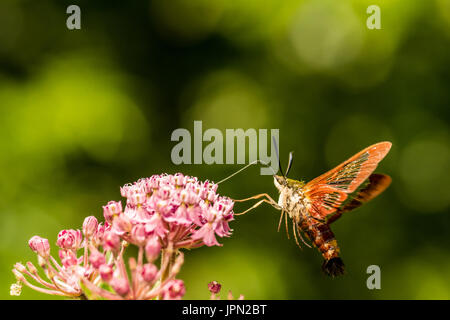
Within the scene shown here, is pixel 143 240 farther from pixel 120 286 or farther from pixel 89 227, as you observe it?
pixel 89 227

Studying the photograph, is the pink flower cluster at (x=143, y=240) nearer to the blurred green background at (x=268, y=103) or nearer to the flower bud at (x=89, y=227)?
the flower bud at (x=89, y=227)

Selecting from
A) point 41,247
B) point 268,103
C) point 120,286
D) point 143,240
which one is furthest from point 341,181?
point 268,103

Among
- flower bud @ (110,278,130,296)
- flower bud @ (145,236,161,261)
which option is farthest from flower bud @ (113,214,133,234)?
flower bud @ (110,278,130,296)

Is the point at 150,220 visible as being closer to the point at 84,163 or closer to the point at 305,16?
the point at 84,163

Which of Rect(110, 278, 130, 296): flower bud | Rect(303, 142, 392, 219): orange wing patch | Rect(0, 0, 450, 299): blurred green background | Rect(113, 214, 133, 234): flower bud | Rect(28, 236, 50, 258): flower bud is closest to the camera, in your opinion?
Rect(110, 278, 130, 296): flower bud

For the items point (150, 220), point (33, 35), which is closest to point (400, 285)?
point (150, 220)

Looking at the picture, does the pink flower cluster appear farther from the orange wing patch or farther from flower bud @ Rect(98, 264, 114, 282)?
the orange wing patch
